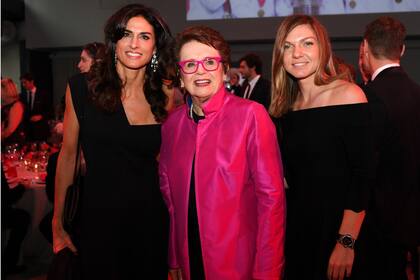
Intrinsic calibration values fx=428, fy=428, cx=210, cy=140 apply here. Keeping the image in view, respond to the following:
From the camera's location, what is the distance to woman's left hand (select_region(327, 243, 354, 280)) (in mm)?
1908

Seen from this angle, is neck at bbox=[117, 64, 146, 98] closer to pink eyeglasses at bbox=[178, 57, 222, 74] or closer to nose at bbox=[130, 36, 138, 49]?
nose at bbox=[130, 36, 138, 49]

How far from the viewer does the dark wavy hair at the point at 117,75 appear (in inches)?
81.4

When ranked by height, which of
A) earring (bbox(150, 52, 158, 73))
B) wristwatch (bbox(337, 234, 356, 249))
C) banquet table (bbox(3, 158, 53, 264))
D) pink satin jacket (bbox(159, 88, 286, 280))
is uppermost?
earring (bbox(150, 52, 158, 73))

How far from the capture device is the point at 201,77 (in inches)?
71.7

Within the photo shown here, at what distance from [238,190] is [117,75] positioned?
0.90 meters

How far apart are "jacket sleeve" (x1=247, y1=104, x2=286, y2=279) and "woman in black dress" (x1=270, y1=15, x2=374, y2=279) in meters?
0.26

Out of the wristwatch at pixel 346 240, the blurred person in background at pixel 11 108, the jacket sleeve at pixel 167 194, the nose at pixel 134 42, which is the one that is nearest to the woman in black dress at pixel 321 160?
the wristwatch at pixel 346 240

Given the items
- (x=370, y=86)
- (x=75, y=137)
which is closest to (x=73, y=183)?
(x=75, y=137)

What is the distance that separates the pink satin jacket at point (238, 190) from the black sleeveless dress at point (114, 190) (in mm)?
321

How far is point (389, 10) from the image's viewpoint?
8.20 metres

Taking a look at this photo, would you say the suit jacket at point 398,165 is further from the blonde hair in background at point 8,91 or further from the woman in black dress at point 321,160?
the blonde hair in background at point 8,91

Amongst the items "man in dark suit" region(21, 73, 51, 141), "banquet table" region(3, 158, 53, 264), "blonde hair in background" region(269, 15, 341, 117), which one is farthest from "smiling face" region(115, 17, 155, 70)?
"man in dark suit" region(21, 73, 51, 141)

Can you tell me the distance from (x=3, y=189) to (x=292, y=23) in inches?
102

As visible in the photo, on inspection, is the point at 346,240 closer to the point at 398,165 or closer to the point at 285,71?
the point at 398,165
